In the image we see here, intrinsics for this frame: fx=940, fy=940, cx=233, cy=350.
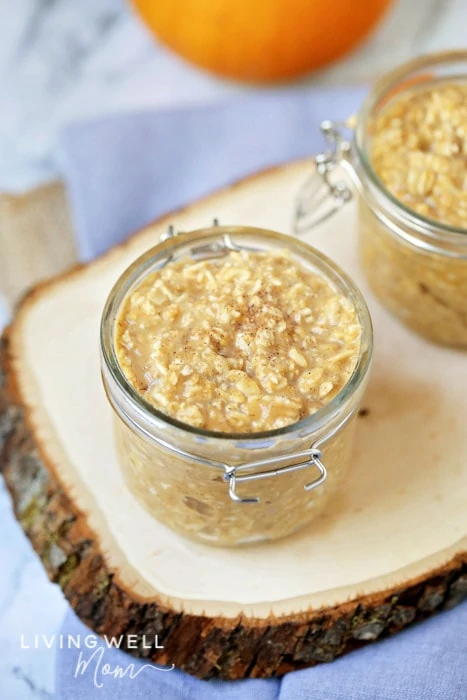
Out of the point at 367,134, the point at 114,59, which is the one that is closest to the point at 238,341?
the point at 367,134

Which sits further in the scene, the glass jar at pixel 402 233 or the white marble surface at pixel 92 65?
the white marble surface at pixel 92 65

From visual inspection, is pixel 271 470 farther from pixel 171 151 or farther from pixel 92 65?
pixel 92 65

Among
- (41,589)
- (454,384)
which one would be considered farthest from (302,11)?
(41,589)

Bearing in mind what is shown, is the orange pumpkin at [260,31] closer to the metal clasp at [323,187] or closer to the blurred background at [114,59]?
the blurred background at [114,59]

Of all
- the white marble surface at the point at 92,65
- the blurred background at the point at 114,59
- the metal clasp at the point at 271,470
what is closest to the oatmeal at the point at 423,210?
the metal clasp at the point at 271,470

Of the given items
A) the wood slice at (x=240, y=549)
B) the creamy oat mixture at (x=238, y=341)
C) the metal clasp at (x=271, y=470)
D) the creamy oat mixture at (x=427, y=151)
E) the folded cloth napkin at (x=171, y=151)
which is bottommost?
the wood slice at (x=240, y=549)

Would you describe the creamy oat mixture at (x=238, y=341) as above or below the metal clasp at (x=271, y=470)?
above

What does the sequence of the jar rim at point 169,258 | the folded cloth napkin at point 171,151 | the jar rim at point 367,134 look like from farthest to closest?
the folded cloth napkin at point 171,151
the jar rim at point 367,134
the jar rim at point 169,258
